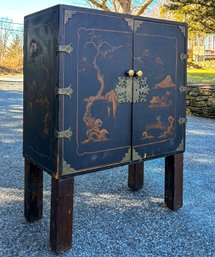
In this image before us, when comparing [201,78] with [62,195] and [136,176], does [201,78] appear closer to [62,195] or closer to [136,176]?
[136,176]

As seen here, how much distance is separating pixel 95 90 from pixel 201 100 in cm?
494

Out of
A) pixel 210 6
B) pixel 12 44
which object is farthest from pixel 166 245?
pixel 12 44

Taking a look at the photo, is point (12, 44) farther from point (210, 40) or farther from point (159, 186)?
point (159, 186)

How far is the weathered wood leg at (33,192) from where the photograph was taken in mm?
1934

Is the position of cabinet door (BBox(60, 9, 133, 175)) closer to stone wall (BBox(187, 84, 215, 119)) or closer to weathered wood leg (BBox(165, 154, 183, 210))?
weathered wood leg (BBox(165, 154, 183, 210))

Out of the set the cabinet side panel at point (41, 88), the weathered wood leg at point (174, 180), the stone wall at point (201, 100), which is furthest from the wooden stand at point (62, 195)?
the stone wall at point (201, 100)

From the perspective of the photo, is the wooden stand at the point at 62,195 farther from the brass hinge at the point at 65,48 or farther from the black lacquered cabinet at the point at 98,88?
the brass hinge at the point at 65,48

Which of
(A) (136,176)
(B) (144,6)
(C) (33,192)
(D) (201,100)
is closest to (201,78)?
(D) (201,100)

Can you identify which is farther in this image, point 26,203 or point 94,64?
point 26,203

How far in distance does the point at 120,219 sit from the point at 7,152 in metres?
1.90

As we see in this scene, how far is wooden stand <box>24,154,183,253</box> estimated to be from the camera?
1.64m

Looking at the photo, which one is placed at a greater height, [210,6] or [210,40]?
[210,40]

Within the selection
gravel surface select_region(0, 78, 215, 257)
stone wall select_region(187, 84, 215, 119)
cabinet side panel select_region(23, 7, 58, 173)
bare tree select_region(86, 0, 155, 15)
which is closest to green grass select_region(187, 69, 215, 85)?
stone wall select_region(187, 84, 215, 119)

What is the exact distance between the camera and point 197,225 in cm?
197
